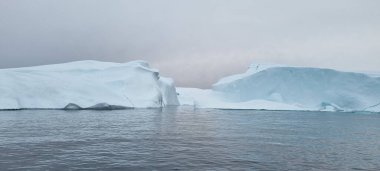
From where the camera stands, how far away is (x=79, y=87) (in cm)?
3862

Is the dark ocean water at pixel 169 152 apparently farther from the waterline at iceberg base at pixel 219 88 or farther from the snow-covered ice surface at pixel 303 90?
the snow-covered ice surface at pixel 303 90

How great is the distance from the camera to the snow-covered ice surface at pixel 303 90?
1885 inches

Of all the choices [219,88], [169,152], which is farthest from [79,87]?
[169,152]

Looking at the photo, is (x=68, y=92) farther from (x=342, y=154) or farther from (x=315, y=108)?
(x=315, y=108)

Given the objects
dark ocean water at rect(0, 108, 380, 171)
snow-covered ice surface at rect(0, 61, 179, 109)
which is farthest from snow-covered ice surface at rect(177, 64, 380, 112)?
dark ocean water at rect(0, 108, 380, 171)

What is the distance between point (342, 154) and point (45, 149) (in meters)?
10.9

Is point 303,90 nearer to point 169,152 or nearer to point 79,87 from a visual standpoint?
point 79,87

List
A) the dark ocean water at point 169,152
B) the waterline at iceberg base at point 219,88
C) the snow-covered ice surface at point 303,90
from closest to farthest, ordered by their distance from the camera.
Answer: the dark ocean water at point 169,152, the waterline at iceberg base at point 219,88, the snow-covered ice surface at point 303,90

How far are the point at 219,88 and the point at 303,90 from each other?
13.5 m

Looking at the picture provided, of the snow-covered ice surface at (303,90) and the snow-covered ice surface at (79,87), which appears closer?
the snow-covered ice surface at (79,87)

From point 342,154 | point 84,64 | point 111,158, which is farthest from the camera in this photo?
point 84,64

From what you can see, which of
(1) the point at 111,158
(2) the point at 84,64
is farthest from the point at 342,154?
(2) the point at 84,64

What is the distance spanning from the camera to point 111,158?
10953mm

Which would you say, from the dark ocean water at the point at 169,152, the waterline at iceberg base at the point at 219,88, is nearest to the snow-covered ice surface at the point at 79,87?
the waterline at iceberg base at the point at 219,88
